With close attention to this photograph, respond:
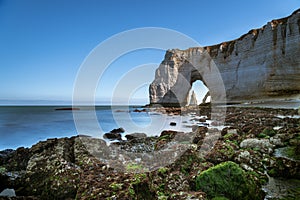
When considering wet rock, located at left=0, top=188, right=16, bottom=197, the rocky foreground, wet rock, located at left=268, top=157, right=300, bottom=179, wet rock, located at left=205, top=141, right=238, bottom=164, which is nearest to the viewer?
the rocky foreground

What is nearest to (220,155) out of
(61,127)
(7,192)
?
(7,192)

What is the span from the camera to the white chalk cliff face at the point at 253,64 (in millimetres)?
23984

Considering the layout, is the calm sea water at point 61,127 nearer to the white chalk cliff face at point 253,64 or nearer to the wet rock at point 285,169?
the wet rock at point 285,169

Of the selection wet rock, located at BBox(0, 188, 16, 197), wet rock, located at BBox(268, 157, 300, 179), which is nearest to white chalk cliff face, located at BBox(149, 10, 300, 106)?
wet rock, located at BBox(268, 157, 300, 179)

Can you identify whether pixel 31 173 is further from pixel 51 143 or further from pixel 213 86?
pixel 213 86

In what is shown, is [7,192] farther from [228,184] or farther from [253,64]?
[253,64]

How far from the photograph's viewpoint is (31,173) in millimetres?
3990

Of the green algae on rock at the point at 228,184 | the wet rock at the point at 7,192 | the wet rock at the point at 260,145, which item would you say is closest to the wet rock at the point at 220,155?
the green algae on rock at the point at 228,184

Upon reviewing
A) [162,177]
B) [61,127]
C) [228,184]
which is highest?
[228,184]

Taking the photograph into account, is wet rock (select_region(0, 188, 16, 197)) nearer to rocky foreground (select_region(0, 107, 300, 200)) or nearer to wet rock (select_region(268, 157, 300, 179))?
rocky foreground (select_region(0, 107, 300, 200))

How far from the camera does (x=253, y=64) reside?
94.7 ft

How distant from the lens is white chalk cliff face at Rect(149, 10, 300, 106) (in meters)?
24.0

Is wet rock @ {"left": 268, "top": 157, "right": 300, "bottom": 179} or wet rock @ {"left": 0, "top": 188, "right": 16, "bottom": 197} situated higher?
wet rock @ {"left": 268, "top": 157, "right": 300, "bottom": 179}

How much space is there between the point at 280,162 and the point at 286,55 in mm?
26594
